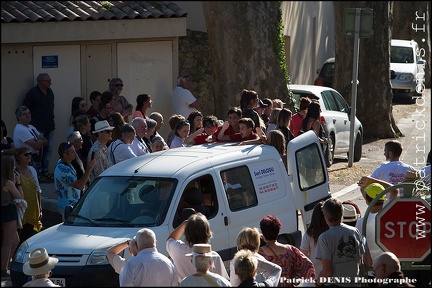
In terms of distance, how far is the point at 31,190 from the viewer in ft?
39.4

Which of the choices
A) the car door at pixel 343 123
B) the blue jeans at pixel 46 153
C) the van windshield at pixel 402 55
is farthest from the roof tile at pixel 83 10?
the van windshield at pixel 402 55

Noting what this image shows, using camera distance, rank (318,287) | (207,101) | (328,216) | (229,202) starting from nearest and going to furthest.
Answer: (318,287) → (328,216) → (229,202) → (207,101)

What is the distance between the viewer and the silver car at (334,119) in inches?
787

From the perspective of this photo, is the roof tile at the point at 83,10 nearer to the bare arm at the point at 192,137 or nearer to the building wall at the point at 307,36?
the bare arm at the point at 192,137

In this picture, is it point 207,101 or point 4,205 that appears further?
point 207,101

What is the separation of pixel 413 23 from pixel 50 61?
73.1 feet

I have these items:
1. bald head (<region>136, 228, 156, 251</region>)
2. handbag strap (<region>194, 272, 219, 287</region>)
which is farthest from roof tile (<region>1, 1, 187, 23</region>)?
handbag strap (<region>194, 272, 219, 287</region>)

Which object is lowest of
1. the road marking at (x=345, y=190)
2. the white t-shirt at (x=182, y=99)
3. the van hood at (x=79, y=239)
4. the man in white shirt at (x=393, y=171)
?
the road marking at (x=345, y=190)

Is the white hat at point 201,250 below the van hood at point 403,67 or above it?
below

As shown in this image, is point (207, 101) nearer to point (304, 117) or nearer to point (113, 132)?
point (304, 117)

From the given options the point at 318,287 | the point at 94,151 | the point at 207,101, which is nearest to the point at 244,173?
the point at 94,151

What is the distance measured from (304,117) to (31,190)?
20.6ft

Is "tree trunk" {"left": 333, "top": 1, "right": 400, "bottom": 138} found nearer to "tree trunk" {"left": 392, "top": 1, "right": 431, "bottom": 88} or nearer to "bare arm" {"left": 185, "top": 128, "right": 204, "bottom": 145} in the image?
"tree trunk" {"left": 392, "top": 1, "right": 431, "bottom": 88}

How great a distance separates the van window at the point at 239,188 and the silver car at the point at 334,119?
811cm
